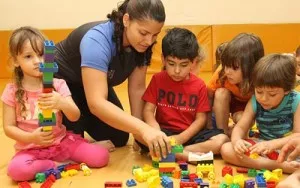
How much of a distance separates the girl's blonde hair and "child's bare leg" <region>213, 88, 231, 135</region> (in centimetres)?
71

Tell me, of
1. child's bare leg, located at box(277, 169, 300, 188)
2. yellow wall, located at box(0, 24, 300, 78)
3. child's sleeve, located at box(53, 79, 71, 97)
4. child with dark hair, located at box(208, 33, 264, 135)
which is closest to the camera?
child's bare leg, located at box(277, 169, 300, 188)

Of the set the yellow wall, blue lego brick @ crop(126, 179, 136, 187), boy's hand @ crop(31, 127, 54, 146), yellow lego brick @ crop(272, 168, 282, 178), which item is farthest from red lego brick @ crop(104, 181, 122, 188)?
the yellow wall

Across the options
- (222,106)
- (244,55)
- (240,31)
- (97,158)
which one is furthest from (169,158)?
(240,31)

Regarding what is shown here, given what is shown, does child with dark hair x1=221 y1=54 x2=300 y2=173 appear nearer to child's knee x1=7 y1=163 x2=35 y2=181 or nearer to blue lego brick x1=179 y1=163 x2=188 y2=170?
blue lego brick x1=179 y1=163 x2=188 y2=170

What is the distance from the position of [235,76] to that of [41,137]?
2.45ft

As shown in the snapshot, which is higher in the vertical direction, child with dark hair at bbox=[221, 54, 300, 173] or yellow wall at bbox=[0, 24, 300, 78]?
yellow wall at bbox=[0, 24, 300, 78]

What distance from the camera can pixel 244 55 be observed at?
5.26ft

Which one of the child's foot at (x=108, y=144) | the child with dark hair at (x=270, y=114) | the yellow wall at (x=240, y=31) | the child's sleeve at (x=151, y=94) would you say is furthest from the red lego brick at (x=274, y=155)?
the yellow wall at (x=240, y=31)

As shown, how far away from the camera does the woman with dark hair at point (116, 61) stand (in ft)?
4.74

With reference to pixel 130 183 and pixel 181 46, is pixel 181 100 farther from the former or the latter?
pixel 130 183

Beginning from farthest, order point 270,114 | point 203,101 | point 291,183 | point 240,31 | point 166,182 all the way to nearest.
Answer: point 240,31
point 203,101
point 270,114
point 166,182
point 291,183

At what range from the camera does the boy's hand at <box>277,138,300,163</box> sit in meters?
1.24

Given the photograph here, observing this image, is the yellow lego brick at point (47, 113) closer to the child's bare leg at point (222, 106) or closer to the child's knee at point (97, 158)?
the child's knee at point (97, 158)

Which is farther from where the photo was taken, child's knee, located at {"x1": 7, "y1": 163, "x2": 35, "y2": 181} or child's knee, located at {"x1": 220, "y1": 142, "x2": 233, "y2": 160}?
child's knee, located at {"x1": 220, "y1": 142, "x2": 233, "y2": 160}
